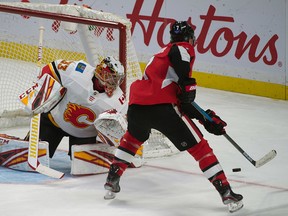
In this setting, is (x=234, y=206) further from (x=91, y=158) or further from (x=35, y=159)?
(x=35, y=159)

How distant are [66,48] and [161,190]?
218cm

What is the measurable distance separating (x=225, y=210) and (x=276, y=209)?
280mm

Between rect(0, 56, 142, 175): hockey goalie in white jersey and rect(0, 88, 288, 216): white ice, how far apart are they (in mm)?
145

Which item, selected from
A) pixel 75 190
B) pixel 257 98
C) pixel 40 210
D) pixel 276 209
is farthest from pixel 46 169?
pixel 257 98

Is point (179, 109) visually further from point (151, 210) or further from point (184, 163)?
point (184, 163)

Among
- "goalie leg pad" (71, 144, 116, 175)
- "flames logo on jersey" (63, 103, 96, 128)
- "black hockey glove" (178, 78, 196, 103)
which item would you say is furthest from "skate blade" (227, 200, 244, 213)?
"flames logo on jersey" (63, 103, 96, 128)

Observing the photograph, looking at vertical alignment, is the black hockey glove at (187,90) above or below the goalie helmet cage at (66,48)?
above

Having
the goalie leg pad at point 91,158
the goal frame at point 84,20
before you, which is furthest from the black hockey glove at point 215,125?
the goal frame at point 84,20

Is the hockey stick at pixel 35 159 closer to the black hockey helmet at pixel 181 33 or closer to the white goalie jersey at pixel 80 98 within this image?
the white goalie jersey at pixel 80 98

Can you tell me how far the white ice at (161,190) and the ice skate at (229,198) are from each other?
0.13 feet

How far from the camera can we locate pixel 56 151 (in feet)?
17.1

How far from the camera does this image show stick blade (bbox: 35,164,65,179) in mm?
4438

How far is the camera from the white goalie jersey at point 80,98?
15.0 ft

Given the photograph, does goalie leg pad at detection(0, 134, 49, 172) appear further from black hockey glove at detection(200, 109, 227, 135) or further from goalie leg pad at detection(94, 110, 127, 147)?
black hockey glove at detection(200, 109, 227, 135)
